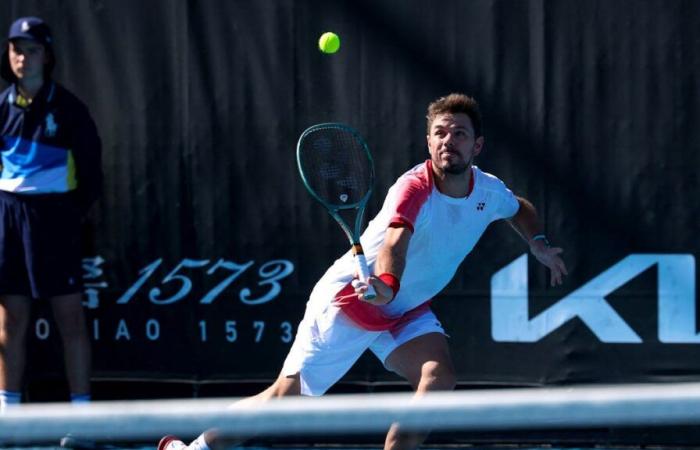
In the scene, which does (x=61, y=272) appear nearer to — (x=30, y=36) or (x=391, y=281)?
(x=30, y=36)

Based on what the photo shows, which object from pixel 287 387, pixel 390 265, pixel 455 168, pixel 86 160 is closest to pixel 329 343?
pixel 287 387

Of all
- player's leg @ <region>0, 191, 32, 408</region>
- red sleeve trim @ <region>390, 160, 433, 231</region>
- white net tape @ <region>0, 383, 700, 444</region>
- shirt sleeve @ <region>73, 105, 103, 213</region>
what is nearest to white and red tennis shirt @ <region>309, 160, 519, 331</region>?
red sleeve trim @ <region>390, 160, 433, 231</region>

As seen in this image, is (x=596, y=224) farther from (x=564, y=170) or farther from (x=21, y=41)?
(x=21, y=41)

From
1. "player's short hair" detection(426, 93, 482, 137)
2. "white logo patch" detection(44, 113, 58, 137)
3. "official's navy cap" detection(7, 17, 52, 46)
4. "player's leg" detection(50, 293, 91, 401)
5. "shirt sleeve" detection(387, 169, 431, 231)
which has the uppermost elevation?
"official's navy cap" detection(7, 17, 52, 46)

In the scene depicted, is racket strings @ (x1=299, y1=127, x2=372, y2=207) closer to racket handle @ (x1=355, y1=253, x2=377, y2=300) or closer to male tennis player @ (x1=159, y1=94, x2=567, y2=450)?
male tennis player @ (x1=159, y1=94, x2=567, y2=450)

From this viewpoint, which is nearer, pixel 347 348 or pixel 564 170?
pixel 347 348

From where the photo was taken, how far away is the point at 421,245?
4.67 meters

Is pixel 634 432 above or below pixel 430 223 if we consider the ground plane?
below

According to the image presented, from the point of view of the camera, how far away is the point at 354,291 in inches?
183

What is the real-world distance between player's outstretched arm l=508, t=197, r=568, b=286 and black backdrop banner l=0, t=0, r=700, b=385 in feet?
2.44

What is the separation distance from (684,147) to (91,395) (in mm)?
2763

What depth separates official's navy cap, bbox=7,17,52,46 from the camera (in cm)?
566

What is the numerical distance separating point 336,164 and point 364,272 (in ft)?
2.46

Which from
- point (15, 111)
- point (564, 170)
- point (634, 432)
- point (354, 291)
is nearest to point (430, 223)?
point (354, 291)
